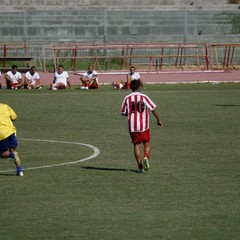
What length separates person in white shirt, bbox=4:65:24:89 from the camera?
4125cm

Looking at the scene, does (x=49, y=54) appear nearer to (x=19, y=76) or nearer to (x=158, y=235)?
(x=19, y=76)

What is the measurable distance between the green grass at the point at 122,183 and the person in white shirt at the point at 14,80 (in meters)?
12.7

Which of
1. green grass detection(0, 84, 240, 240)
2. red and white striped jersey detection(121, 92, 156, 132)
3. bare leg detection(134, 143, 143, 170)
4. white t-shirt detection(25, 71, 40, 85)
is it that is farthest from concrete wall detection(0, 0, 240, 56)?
bare leg detection(134, 143, 143, 170)

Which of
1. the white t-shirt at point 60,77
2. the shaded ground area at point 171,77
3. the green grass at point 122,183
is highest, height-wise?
the green grass at point 122,183

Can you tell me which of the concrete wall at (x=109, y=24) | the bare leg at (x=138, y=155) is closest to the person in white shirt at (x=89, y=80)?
the concrete wall at (x=109, y=24)

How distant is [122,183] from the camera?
601 inches

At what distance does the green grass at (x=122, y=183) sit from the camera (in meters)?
11.8

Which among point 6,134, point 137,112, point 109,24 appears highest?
point 137,112

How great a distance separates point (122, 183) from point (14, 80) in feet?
88.0

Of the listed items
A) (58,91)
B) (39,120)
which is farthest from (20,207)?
(58,91)

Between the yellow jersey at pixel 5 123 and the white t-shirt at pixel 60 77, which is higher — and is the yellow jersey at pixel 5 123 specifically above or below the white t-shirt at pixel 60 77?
above

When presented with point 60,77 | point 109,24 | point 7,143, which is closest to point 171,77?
point 60,77

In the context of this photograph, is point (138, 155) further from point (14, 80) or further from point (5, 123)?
point (14, 80)

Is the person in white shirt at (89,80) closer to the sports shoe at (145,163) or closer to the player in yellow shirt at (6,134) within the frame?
the sports shoe at (145,163)
